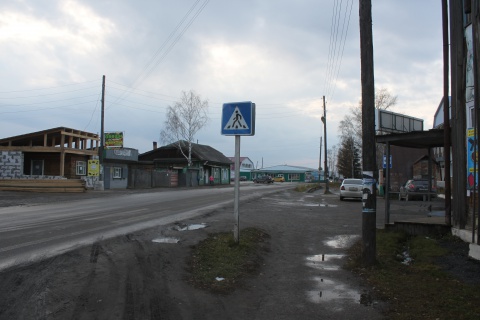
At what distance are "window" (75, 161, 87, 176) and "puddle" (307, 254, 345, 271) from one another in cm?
3114

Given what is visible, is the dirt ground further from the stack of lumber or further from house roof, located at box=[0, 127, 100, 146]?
house roof, located at box=[0, 127, 100, 146]

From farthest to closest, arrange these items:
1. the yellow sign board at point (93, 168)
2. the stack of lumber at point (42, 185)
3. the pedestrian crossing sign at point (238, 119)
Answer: the yellow sign board at point (93, 168) → the stack of lumber at point (42, 185) → the pedestrian crossing sign at point (238, 119)

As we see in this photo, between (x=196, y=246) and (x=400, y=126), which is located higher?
(x=400, y=126)

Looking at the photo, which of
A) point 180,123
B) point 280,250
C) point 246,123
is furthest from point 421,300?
Answer: point 180,123

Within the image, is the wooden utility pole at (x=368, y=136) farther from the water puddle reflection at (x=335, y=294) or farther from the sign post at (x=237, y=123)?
the sign post at (x=237, y=123)

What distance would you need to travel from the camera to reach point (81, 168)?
35.8 m

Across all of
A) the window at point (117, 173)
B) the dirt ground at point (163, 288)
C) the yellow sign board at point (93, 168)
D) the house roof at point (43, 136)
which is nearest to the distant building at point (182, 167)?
the window at point (117, 173)

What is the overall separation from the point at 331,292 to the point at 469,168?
6.20 meters

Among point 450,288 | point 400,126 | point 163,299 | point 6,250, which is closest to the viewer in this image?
point 163,299

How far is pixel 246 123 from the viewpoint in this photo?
809 centimetres

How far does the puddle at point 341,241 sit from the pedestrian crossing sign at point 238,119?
11.3 ft

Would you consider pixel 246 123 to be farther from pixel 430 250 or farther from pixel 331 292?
pixel 430 250

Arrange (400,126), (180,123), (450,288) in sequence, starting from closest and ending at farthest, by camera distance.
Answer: (450,288), (400,126), (180,123)

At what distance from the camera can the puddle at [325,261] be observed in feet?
23.4
